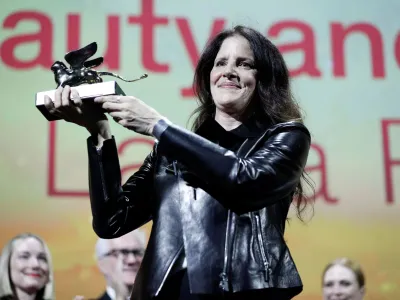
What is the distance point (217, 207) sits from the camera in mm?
1228

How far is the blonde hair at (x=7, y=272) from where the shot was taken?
9.78ft

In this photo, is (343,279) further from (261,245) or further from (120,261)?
(261,245)

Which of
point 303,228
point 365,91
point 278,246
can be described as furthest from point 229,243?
point 365,91

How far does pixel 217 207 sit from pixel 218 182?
9 cm

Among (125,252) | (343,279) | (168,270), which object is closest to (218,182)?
(168,270)

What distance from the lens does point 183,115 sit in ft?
10.2

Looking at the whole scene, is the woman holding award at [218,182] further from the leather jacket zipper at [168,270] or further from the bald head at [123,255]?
the bald head at [123,255]

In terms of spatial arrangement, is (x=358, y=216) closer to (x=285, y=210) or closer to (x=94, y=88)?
(x=285, y=210)

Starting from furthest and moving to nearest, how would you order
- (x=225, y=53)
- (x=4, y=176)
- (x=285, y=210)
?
1. (x=4, y=176)
2. (x=225, y=53)
3. (x=285, y=210)

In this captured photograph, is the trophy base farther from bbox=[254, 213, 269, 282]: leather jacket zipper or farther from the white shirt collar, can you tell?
the white shirt collar

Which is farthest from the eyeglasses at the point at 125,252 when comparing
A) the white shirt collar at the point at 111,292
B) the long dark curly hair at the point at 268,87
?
the long dark curly hair at the point at 268,87

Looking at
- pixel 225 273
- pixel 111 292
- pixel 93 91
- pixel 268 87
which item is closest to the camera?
pixel 225 273

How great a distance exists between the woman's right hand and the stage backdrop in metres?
1.70

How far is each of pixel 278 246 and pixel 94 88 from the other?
0.47m
